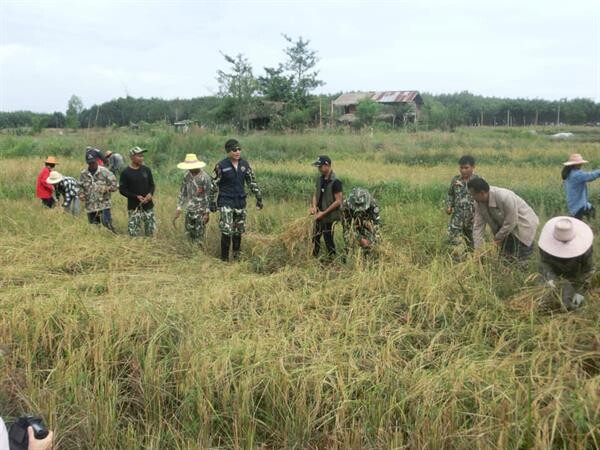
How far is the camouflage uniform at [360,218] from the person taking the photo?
191 inches

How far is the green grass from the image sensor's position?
8.15 ft

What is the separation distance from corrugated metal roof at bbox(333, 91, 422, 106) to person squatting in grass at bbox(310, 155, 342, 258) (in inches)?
1212

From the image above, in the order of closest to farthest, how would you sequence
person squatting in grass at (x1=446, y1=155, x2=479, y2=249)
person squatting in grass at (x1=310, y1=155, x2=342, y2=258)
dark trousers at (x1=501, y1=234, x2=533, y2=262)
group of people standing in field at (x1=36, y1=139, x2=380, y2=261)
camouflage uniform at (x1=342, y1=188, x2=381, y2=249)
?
dark trousers at (x1=501, y1=234, x2=533, y2=262), camouflage uniform at (x1=342, y1=188, x2=381, y2=249), group of people standing in field at (x1=36, y1=139, x2=380, y2=261), person squatting in grass at (x1=446, y1=155, x2=479, y2=249), person squatting in grass at (x1=310, y1=155, x2=342, y2=258)

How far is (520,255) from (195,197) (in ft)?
11.5

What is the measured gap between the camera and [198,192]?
599 centimetres

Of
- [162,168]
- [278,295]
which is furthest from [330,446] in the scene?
[162,168]

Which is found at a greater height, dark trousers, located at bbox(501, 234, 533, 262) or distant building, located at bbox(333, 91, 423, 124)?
distant building, located at bbox(333, 91, 423, 124)

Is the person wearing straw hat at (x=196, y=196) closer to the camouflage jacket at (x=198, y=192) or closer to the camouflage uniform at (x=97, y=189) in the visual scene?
the camouflage jacket at (x=198, y=192)

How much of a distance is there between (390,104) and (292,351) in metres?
34.8

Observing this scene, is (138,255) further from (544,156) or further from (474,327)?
(544,156)

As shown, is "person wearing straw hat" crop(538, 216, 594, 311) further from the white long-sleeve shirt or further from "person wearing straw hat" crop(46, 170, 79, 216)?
"person wearing straw hat" crop(46, 170, 79, 216)

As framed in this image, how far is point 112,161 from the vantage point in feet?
34.3

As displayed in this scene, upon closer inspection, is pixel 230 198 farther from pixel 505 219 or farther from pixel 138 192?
pixel 505 219

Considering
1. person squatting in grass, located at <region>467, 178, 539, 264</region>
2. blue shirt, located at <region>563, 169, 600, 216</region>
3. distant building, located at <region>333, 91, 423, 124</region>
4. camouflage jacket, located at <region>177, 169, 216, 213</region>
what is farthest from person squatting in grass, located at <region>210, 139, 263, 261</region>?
distant building, located at <region>333, 91, 423, 124</region>
